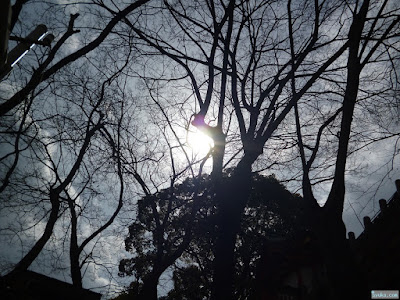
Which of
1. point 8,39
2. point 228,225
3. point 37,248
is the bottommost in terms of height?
point 37,248

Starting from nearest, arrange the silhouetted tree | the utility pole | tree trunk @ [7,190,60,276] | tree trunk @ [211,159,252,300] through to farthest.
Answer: the utility pole, tree trunk @ [211,159,252,300], tree trunk @ [7,190,60,276], the silhouetted tree

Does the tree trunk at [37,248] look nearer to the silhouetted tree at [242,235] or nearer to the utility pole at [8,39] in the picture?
the utility pole at [8,39]

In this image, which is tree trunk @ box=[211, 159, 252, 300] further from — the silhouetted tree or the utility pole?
the silhouetted tree

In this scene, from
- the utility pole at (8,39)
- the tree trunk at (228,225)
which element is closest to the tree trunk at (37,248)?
the utility pole at (8,39)

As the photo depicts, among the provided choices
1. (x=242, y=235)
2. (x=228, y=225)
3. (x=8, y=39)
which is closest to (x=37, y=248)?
(x=228, y=225)

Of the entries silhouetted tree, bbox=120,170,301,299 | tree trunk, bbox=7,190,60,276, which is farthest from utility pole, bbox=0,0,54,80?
silhouetted tree, bbox=120,170,301,299

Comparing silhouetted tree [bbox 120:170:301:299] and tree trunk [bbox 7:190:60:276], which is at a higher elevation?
silhouetted tree [bbox 120:170:301:299]

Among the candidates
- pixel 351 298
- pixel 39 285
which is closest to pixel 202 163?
pixel 351 298

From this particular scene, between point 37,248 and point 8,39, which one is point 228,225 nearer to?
point 8,39

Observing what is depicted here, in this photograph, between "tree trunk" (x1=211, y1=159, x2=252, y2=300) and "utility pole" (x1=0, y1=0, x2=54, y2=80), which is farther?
"tree trunk" (x1=211, y1=159, x2=252, y2=300)

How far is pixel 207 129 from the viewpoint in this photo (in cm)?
600

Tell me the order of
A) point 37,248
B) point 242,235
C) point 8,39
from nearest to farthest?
point 8,39
point 37,248
point 242,235

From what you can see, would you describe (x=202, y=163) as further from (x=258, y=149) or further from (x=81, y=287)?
(x=81, y=287)

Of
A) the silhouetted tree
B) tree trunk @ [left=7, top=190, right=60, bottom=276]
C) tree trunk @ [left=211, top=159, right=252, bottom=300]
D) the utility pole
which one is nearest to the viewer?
the utility pole
